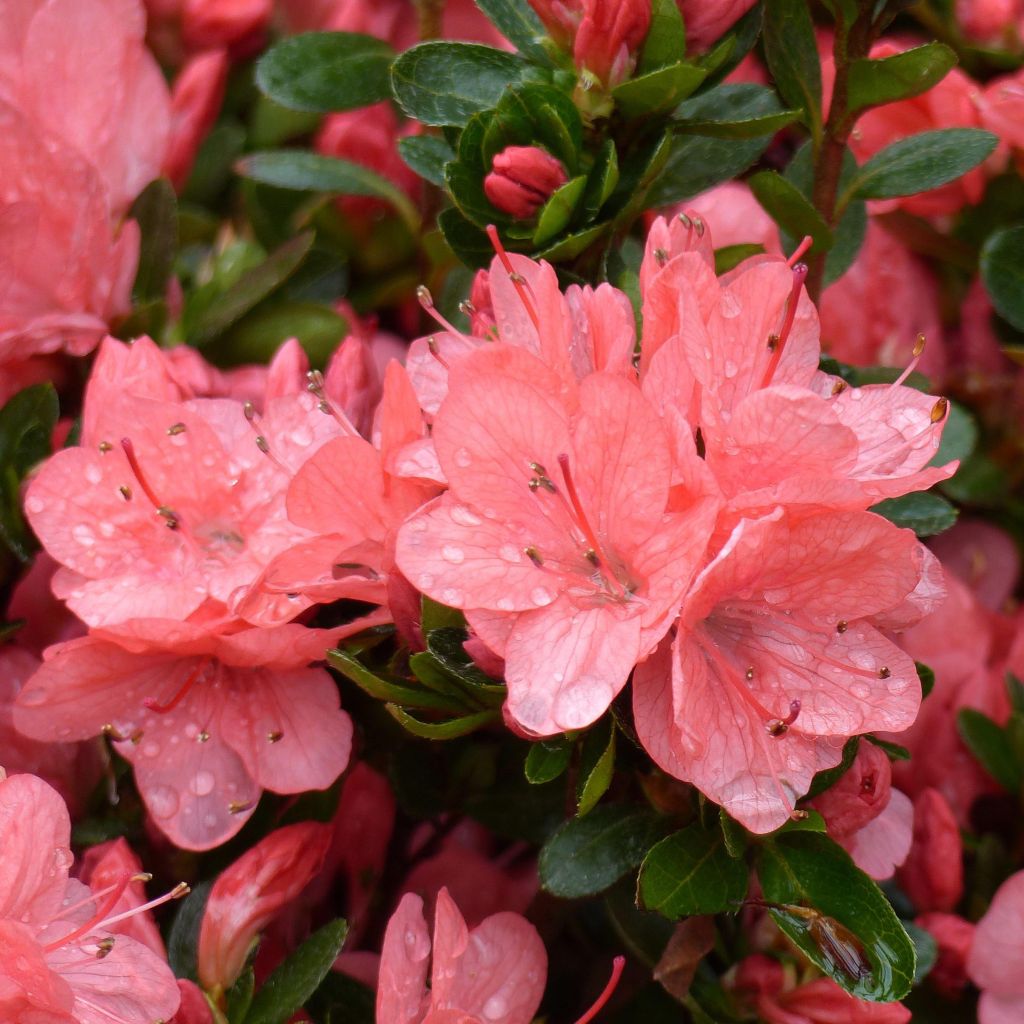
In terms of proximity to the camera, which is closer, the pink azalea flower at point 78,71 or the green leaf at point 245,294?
the pink azalea flower at point 78,71

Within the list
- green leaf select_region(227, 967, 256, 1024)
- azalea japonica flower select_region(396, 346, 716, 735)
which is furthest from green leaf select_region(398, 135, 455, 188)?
green leaf select_region(227, 967, 256, 1024)

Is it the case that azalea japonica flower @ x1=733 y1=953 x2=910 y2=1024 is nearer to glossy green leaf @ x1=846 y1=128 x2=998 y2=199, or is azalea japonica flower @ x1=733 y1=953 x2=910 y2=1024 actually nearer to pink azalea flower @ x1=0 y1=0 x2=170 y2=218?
glossy green leaf @ x1=846 y1=128 x2=998 y2=199

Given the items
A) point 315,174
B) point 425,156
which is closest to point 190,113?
point 315,174

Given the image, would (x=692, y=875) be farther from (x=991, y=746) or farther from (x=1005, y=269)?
(x=1005, y=269)

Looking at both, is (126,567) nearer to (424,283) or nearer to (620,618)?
(620,618)

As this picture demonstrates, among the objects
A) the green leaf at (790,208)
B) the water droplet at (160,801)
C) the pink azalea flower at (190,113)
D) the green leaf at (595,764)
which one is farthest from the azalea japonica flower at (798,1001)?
the pink azalea flower at (190,113)

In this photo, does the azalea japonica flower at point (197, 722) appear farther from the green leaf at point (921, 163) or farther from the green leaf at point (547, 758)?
the green leaf at point (921, 163)
